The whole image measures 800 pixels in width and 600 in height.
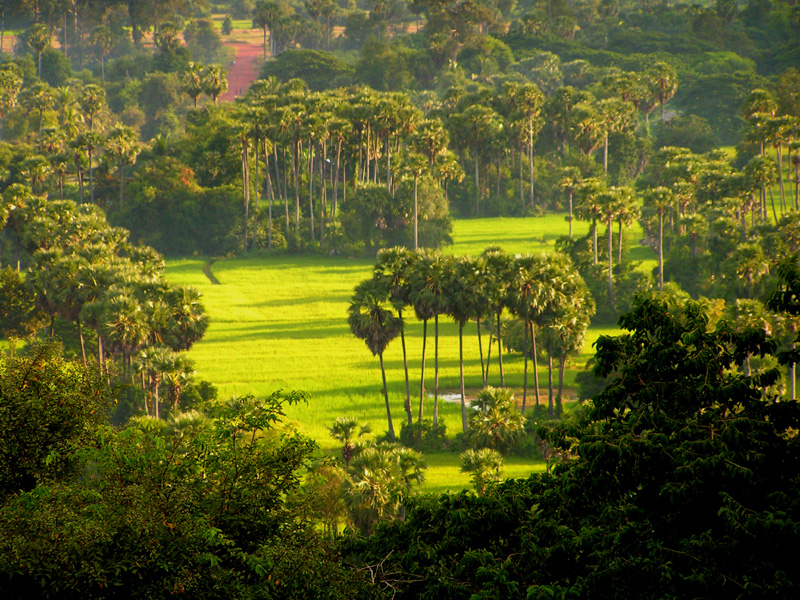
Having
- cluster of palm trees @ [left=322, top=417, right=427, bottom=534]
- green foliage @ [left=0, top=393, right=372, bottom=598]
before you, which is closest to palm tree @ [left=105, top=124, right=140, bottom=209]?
cluster of palm trees @ [left=322, top=417, right=427, bottom=534]

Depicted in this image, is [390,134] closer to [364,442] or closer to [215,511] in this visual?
[364,442]

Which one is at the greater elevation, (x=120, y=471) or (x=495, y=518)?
(x=120, y=471)

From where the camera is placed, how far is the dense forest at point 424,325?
59.3ft

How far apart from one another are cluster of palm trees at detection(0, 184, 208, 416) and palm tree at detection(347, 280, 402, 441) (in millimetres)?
10499

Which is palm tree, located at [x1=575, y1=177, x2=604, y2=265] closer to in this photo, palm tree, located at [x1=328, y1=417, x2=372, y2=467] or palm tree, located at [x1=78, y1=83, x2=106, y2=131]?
palm tree, located at [x1=328, y1=417, x2=372, y2=467]

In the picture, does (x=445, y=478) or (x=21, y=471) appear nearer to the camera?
(x=21, y=471)

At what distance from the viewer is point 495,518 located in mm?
22141

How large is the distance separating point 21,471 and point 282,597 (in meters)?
7.15

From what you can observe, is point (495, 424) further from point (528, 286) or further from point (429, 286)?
point (528, 286)

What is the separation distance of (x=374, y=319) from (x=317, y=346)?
21450mm

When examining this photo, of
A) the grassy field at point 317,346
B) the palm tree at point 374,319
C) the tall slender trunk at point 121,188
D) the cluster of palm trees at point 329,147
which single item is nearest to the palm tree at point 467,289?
the palm tree at point 374,319

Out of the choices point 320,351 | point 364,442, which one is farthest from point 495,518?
point 320,351

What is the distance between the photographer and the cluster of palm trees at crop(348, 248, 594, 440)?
55281mm

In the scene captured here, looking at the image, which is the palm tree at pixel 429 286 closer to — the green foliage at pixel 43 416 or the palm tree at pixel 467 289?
the palm tree at pixel 467 289
